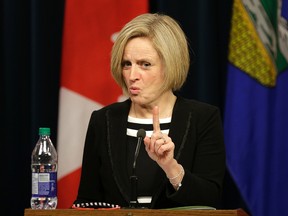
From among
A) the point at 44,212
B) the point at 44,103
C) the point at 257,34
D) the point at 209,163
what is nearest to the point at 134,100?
the point at 209,163

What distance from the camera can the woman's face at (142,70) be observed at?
101 inches

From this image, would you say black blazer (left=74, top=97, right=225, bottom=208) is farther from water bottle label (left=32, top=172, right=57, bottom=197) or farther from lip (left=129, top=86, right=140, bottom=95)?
water bottle label (left=32, top=172, right=57, bottom=197)

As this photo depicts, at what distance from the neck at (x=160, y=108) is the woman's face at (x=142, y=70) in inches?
2.9

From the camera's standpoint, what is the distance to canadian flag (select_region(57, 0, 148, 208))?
347cm

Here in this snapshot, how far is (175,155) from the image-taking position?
2553mm

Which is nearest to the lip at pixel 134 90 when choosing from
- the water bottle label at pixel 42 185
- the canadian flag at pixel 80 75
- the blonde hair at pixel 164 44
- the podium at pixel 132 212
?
the blonde hair at pixel 164 44

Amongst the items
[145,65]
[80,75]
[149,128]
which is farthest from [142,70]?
[80,75]

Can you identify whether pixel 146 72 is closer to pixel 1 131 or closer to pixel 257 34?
pixel 257 34

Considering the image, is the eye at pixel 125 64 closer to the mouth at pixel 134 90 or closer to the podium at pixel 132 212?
the mouth at pixel 134 90

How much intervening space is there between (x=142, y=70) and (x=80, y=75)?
38.4 inches

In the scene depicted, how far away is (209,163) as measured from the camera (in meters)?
2.54

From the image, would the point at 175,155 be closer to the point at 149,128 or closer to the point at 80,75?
the point at 149,128

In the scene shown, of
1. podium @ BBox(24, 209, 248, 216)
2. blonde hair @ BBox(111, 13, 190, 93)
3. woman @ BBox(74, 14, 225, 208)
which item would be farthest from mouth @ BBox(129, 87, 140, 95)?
podium @ BBox(24, 209, 248, 216)

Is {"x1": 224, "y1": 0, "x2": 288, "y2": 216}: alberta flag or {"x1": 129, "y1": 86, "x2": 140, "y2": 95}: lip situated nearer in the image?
{"x1": 129, "y1": 86, "x2": 140, "y2": 95}: lip
